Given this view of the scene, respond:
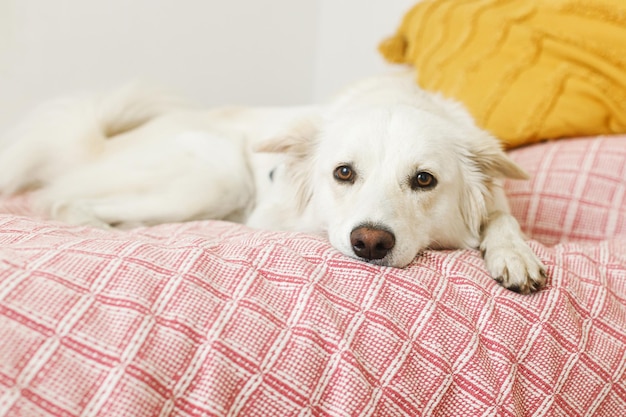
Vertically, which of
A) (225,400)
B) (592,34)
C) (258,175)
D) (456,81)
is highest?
(592,34)

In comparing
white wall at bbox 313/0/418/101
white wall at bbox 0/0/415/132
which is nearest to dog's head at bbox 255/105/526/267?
white wall at bbox 0/0/415/132

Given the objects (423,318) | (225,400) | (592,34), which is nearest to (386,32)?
(592,34)

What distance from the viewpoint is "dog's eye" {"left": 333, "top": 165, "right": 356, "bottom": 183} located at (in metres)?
1.57

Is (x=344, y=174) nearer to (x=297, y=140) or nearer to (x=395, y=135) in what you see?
(x=395, y=135)

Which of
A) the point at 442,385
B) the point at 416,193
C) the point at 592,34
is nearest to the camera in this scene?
the point at 442,385

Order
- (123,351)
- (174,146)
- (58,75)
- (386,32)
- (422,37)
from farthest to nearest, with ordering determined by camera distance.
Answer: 1. (386,32)
2. (58,75)
3. (422,37)
4. (174,146)
5. (123,351)

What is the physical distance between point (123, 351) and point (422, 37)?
1860mm

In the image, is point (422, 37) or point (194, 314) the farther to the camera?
point (422, 37)

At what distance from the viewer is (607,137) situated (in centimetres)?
193

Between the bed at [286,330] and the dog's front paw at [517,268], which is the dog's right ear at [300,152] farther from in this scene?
the dog's front paw at [517,268]

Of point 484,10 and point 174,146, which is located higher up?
point 484,10

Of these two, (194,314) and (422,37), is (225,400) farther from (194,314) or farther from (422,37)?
(422,37)

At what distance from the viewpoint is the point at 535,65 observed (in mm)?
2021

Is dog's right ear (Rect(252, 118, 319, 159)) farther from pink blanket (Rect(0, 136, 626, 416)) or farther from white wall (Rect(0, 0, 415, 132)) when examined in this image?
white wall (Rect(0, 0, 415, 132))
